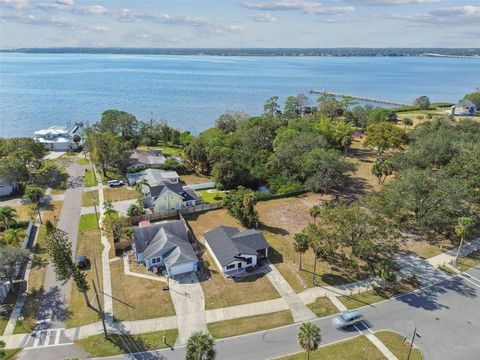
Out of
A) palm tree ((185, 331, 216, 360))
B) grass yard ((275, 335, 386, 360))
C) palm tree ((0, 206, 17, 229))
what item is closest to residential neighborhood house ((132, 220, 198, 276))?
grass yard ((275, 335, 386, 360))

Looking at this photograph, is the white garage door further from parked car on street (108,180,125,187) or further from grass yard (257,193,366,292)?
parked car on street (108,180,125,187)

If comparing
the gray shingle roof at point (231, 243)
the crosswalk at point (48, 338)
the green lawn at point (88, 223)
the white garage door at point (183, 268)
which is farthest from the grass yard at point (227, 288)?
the green lawn at point (88, 223)

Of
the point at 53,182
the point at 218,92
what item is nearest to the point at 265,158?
the point at 53,182

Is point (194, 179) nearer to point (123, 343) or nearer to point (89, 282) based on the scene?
point (89, 282)

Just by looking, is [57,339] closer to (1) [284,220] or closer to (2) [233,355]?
(2) [233,355]

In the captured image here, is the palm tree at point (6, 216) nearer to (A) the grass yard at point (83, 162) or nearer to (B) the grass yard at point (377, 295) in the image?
(A) the grass yard at point (83, 162)
